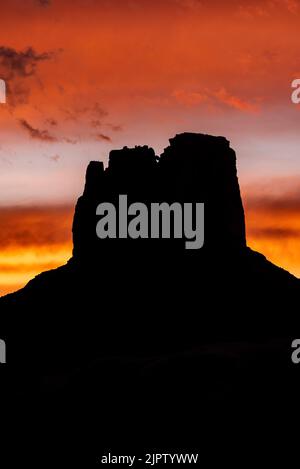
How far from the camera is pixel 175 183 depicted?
18700 centimetres

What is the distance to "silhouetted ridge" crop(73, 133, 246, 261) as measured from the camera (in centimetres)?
18712

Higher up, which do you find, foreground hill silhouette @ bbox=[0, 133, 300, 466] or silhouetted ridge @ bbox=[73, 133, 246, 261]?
silhouetted ridge @ bbox=[73, 133, 246, 261]

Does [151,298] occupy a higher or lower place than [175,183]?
lower

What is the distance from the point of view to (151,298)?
173 meters

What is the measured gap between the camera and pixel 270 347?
9888 centimetres

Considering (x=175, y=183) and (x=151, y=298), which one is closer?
(x=151, y=298)

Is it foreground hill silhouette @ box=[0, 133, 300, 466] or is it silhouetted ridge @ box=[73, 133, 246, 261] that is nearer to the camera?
foreground hill silhouette @ box=[0, 133, 300, 466]

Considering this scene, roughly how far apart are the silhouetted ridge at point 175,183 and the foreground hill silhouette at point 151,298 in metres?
0.22

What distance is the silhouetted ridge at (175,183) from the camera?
187 meters

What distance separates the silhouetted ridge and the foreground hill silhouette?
216mm

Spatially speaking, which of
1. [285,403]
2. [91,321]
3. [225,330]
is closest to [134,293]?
[91,321]

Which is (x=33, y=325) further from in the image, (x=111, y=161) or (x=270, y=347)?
(x=270, y=347)

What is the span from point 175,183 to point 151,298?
24.9 m
